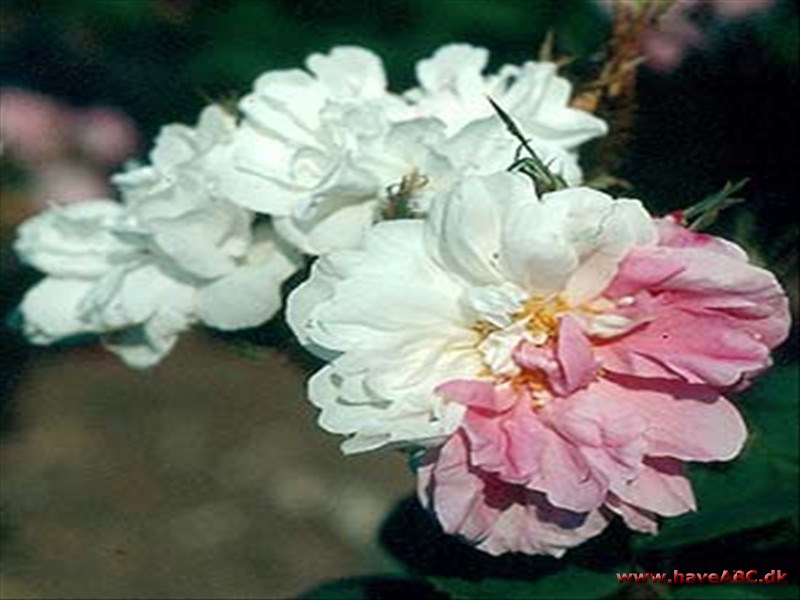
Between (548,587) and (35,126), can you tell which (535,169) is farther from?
(35,126)

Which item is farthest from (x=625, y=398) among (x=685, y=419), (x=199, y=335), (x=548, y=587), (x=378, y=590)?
(x=199, y=335)

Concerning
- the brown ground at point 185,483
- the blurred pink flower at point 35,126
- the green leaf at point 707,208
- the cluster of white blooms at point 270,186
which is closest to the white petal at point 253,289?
the cluster of white blooms at point 270,186

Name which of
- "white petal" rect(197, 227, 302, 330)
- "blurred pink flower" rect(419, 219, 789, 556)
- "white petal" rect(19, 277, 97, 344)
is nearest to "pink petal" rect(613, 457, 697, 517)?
"blurred pink flower" rect(419, 219, 789, 556)

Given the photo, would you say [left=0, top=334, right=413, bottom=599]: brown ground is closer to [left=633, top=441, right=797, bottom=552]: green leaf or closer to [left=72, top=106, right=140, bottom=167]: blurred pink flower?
[left=72, top=106, right=140, bottom=167]: blurred pink flower

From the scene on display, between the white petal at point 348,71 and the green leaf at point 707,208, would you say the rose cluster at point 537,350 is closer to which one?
the green leaf at point 707,208

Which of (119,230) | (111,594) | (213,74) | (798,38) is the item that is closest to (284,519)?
(111,594)

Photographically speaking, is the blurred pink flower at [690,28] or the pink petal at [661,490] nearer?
the pink petal at [661,490]
